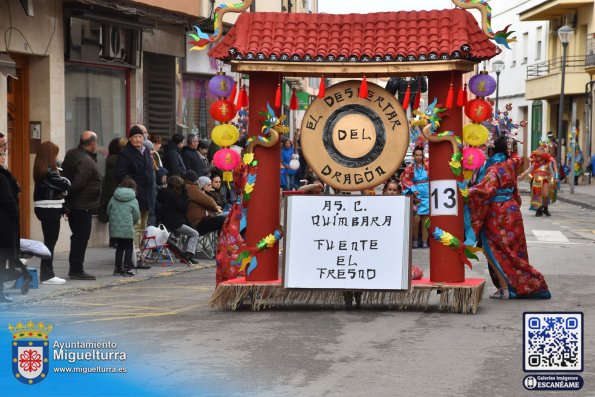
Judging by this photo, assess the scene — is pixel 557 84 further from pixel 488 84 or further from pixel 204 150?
pixel 488 84

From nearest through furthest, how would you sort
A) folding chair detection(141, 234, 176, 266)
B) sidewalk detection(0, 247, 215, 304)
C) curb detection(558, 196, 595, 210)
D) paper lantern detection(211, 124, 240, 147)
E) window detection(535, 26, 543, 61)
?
paper lantern detection(211, 124, 240, 147)
sidewalk detection(0, 247, 215, 304)
folding chair detection(141, 234, 176, 266)
curb detection(558, 196, 595, 210)
window detection(535, 26, 543, 61)

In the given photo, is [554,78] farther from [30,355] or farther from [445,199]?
[30,355]

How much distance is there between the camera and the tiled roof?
12.1 meters

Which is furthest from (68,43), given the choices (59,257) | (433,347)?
(433,347)

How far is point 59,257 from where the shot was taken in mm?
18938

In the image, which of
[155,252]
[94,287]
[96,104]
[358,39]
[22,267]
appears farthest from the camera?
[96,104]

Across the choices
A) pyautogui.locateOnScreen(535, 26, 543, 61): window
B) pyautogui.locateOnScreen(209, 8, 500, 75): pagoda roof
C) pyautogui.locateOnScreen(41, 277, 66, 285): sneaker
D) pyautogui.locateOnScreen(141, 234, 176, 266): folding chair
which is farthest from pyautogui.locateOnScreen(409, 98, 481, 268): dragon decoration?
pyautogui.locateOnScreen(535, 26, 543, 61): window

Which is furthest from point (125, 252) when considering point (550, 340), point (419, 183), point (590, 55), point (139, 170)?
point (590, 55)

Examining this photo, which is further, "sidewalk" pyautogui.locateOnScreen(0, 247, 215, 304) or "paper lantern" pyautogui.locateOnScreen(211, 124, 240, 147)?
"sidewalk" pyautogui.locateOnScreen(0, 247, 215, 304)

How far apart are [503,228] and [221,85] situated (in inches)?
131

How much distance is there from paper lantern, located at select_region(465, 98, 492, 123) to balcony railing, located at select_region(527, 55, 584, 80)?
35.6 meters

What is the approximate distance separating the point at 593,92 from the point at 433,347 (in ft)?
130

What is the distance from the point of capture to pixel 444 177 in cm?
1262

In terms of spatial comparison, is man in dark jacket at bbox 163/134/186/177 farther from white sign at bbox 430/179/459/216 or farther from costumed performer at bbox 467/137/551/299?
white sign at bbox 430/179/459/216
